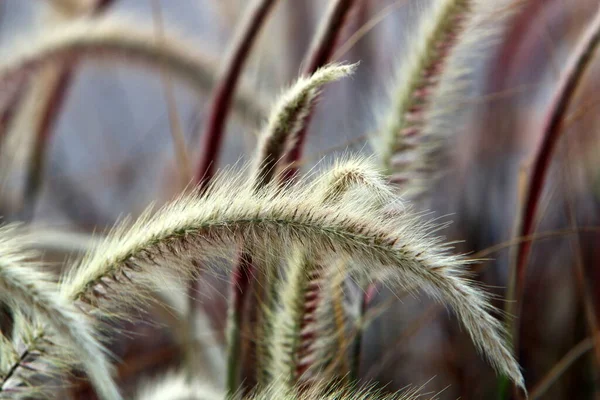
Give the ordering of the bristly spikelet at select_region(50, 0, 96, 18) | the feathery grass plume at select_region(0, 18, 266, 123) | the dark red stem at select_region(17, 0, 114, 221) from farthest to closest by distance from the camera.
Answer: the bristly spikelet at select_region(50, 0, 96, 18), the dark red stem at select_region(17, 0, 114, 221), the feathery grass plume at select_region(0, 18, 266, 123)

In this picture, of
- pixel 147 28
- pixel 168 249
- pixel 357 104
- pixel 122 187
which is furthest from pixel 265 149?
pixel 122 187

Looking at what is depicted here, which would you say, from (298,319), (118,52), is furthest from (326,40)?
(118,52)

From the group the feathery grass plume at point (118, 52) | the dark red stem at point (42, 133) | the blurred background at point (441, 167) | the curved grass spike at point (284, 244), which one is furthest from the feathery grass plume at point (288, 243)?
the dark red stem at point (42, 133)

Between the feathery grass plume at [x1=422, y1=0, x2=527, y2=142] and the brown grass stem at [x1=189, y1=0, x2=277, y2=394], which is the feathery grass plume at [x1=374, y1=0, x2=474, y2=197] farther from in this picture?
the brown grass stem at [x1=189, y1=0, x2=277, y2=394]

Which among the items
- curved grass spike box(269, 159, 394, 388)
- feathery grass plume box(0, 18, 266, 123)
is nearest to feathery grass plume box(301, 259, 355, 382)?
curved grass spike box(269, 159, 394, 388)

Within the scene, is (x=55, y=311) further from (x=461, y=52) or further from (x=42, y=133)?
(x=42, y=133)

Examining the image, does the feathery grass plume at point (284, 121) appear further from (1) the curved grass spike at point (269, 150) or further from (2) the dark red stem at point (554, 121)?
(2) the dark red stem at point (554, 121)
